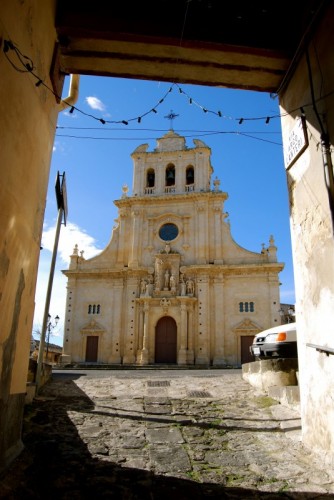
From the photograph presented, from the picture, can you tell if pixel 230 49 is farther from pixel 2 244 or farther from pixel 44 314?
pixel 44 314

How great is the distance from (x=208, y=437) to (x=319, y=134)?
434 centimetres

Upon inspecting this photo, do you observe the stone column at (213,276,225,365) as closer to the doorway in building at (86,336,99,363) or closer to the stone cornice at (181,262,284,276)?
the stone cornice at (181,262,284,276)

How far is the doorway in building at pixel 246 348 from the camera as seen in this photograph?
995 inches

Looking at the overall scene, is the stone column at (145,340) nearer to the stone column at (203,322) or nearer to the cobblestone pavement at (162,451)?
the stone column at (203,322)

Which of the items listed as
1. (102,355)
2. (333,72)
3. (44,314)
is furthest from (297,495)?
(102,355)

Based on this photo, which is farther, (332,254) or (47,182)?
(47,182)

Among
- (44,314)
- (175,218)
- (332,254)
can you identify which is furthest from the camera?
(175,218)

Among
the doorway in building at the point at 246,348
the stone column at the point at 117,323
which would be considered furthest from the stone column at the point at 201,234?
the stone column at the point at 117,323

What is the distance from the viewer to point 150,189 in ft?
103

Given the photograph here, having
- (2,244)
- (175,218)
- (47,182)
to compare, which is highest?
(175,218)

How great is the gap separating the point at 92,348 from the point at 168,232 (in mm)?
9817

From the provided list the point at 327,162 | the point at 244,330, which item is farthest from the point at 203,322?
the point at 327,162

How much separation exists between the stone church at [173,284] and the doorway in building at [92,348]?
0.07m

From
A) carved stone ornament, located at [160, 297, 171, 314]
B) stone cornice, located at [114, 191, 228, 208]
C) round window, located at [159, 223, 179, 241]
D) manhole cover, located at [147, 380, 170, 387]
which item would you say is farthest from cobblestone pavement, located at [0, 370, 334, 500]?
stone cornice, located at [114, 191, 228, 208]
